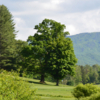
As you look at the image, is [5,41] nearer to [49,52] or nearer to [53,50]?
[49,52]

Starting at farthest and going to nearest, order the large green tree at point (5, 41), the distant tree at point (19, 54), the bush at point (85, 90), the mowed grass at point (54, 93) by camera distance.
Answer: the distant tree at point (19, 54)
the large green tree at point (5, 41)
the mowed grass at point (54, 93)
the bush at point (85, 90)

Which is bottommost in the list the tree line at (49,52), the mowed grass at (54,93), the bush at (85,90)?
the mowed grass at (54,93)

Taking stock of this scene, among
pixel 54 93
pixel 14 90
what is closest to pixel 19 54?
pixel 54 93

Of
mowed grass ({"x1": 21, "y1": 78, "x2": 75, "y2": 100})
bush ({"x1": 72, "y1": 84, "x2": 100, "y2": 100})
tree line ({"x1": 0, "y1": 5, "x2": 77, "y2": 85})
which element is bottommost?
mowed grass ({"x1": 21, "y1": 78, "x2": 75, "y2": 100})

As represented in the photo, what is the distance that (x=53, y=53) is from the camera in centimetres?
3572

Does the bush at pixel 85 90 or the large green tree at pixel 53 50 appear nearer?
the bush at pixel 85 90

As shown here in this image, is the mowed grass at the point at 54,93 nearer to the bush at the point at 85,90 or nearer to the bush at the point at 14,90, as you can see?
the bush at the point at 85,90

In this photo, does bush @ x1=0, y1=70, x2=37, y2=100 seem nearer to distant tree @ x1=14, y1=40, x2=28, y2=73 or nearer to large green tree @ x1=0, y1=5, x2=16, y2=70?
large green tree @ x1=0, y1=5, x2=16, y2=70

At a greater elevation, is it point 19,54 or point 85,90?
point 19,54

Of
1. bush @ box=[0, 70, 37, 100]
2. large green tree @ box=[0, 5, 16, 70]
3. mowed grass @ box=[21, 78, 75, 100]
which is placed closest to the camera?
bush @ box=[0, 70, 37, 100]

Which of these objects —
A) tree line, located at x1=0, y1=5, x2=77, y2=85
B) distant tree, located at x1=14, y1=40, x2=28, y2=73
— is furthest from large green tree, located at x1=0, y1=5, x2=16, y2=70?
distant tree, located at x1=14, y1=40, x2=28, y2=73

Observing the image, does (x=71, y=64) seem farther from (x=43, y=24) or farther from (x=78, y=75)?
(x=78, y=75)

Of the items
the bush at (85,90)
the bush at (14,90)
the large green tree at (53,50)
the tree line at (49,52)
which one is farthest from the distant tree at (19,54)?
the bush at (14,90)

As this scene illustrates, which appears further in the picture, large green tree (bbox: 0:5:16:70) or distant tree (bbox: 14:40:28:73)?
distant tree (bbox: 14:40:28:73)
